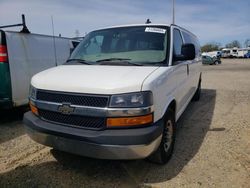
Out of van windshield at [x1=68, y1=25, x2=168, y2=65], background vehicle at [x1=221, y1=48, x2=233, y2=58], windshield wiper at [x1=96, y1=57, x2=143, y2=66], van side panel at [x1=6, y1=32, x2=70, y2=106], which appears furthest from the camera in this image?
background vehicle at [x1=221, y1=48, x2=233, y2=58]

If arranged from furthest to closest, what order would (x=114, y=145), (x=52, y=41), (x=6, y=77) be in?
(x=52, y=41) < (x=6, y=77) < (x=114, y=145)

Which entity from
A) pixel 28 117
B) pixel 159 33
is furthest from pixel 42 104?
pixel 159 33

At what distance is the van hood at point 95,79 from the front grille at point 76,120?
31 cm

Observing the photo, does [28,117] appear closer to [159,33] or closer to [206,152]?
[159,33]

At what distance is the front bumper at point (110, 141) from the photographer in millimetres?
2939

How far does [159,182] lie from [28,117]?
1986mm

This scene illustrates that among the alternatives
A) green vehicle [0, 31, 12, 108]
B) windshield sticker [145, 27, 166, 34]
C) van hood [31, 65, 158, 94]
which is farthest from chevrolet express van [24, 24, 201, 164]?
green vehicle [0, 31, 12, 108]

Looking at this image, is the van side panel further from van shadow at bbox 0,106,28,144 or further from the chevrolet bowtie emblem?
the chevrolet bowtie emblem

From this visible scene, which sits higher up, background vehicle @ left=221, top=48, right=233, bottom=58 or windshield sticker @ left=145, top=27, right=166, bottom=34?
windshield sticker @ left=145, top=27, right=166, bottom=34

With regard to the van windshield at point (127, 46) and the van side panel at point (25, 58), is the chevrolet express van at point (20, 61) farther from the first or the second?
the van windshield at point (127, 46)

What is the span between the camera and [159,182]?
11.2 ft

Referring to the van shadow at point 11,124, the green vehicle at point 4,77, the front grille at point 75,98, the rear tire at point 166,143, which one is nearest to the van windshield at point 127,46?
the rear tire at point 166,143

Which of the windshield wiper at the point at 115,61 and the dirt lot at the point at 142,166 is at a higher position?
the windshield wiper at the point at 115,61

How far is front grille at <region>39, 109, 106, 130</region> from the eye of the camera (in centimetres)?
305
